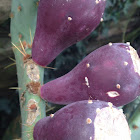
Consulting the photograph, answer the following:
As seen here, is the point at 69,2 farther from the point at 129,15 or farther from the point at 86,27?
the point at 129,15

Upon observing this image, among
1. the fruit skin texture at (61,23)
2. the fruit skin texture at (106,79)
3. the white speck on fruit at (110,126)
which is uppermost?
the fruit skin texture at (61,23)

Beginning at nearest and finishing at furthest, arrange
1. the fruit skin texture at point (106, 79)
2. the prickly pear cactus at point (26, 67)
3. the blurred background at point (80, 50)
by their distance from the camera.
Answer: the fruit skin texture at point (106, 79) < the prickly pear cactus at point (26, 67) < the blurred background at point (80, 50)

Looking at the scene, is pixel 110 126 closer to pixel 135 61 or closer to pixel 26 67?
pixel 135 61

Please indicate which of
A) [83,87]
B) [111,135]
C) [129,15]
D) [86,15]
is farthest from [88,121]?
[129,15]

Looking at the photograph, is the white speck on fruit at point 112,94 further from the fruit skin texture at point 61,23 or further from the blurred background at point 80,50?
the blurred background at point 80,50

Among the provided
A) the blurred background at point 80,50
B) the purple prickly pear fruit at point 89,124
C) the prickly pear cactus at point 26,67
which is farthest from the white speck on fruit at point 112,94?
the blurred background at point 80,50

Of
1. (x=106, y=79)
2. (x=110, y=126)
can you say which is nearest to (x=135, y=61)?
(x=106, y=79)
